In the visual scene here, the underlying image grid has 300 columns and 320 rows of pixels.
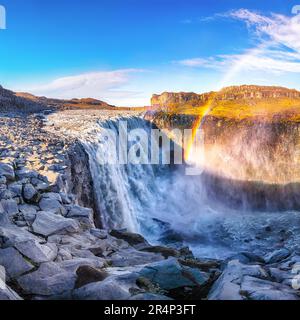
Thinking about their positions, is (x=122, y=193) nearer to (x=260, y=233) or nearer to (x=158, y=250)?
(x=260, y=233)

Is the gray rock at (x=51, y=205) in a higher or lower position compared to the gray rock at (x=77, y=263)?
higher

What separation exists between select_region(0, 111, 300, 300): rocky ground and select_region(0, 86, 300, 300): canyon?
34 millimetres

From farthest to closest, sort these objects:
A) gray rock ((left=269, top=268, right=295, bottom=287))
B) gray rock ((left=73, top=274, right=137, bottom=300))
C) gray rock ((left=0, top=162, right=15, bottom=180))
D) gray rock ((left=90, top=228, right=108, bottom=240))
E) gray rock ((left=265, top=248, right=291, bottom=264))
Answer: gray rock ((left=265, top=248, right=291, bottom=264)) → gray rock ((left=0, top=162, right=15, bottom=180)) → gray rock ((left=90, top=228, right=108, bottom=240)) → gray rock ((left=269, top=268, right=295, bottom=287)) → gray rock ((left=73, top=274, right=137, bottom=300))

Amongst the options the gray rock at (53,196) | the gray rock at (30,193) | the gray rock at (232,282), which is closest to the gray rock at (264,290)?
the gray rock at (232,282)

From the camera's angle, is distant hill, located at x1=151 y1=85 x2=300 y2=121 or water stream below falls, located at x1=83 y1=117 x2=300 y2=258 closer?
water stream below falls, located at x1=83 y1=117 x2=300 y2=258

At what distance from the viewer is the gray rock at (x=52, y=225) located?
10.2m

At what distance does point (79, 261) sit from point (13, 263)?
1.48 meters

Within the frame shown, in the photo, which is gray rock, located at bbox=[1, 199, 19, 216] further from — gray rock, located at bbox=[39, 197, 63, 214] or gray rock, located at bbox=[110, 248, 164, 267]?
gray rock, located at bbox=[110, 248, 164, 267]

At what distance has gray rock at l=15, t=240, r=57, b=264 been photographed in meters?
8.15

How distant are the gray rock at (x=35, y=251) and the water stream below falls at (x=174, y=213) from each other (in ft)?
34.8

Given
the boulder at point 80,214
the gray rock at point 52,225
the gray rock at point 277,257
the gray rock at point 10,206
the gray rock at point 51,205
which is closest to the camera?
the gray rock at point 52,225

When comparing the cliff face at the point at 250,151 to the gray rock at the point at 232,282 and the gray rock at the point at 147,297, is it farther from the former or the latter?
the gray rock at the point at 147,297

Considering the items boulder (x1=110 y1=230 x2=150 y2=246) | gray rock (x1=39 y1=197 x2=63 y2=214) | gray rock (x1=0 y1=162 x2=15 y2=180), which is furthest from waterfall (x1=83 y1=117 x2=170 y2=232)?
gray rock (x1=39 y1=197 x2=63 y2=214)
